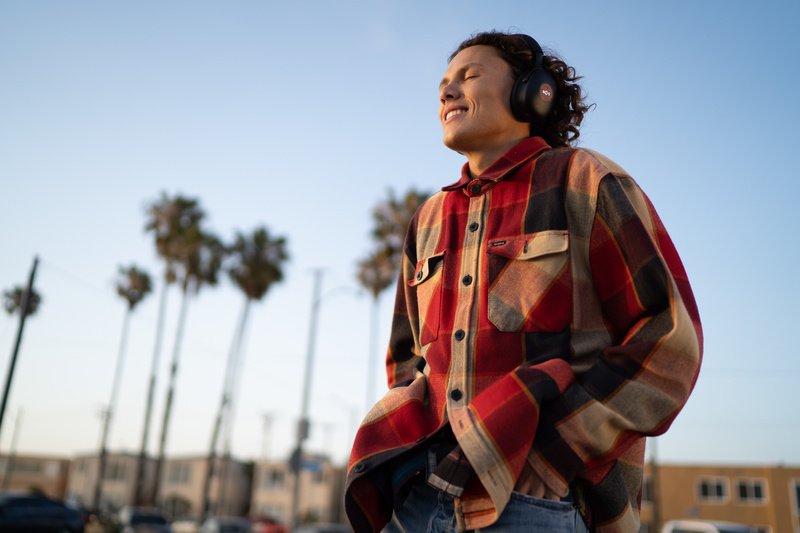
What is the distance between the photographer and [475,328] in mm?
1748

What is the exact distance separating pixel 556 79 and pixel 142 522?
101 ft

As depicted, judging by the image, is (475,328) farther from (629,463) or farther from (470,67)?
(470,67)

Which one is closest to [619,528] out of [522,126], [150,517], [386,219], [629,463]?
[629,463]

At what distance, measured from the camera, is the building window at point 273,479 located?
236 feet

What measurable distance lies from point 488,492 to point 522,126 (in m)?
1.24

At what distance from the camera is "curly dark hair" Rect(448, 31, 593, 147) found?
221 cm

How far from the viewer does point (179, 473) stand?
7300cm

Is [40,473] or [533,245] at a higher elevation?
[533,245]

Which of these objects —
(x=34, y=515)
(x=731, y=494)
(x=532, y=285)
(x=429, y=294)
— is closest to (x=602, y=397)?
(x=532, y=285)

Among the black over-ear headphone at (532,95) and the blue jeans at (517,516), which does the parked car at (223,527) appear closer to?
the blue jeans at (517,516)

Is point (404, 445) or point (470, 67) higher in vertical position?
point (470, 67)

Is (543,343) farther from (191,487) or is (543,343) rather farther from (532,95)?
Answer: (191,487)

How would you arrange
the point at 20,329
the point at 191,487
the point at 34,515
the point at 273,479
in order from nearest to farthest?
1. the point at 20,329
2. the point at 34,515
3. the point at 191,487
4. the point at 273,479

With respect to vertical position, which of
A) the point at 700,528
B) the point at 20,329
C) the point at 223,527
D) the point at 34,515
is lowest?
the point at 223,527
